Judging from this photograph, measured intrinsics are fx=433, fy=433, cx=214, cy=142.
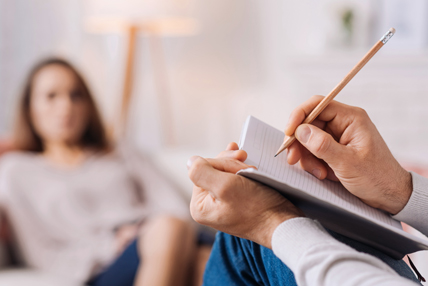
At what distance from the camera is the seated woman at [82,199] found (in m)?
1.30

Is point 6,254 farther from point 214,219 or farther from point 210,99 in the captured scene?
point 210,99

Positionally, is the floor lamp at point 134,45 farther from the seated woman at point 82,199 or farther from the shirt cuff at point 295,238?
the shirt cuff at point 295,238

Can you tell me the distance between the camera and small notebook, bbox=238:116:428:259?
1.63 ft

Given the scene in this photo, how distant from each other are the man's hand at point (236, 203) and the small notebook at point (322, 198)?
2 centimetres

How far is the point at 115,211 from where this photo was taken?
1.51 m

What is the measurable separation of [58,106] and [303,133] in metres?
1.20

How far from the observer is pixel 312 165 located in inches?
25.5

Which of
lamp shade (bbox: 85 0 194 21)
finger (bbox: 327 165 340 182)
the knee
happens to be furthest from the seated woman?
finger (bbox: 327 165 340 182)

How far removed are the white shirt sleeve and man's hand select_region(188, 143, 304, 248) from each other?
0.13ft

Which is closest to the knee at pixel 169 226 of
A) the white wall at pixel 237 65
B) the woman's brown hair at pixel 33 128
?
the woman's brown hair at pixel 33 128

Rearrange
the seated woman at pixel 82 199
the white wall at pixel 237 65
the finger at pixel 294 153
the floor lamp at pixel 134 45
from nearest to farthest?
1. the finger at pixel 294 153
2. the seated woman at pixel 82 199
3. the floor lamp at pixel 134 45
4. the white wall at pixel 237 65

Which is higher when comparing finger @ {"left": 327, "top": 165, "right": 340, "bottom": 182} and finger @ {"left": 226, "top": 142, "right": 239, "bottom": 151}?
finger @ {"left": 226, "top": 142, "right": 239, "bottom": 151}

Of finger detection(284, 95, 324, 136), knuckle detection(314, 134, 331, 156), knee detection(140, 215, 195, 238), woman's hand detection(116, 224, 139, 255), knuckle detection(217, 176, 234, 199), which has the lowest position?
woman's hand detection(116, 224, 139, 255)

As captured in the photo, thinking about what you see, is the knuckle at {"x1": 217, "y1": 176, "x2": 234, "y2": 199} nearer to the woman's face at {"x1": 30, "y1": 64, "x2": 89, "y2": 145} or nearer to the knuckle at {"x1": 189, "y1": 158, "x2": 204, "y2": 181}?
the knuckle at {"x1": 189, "y1": 158, "x2": 204, "y2": 181}
